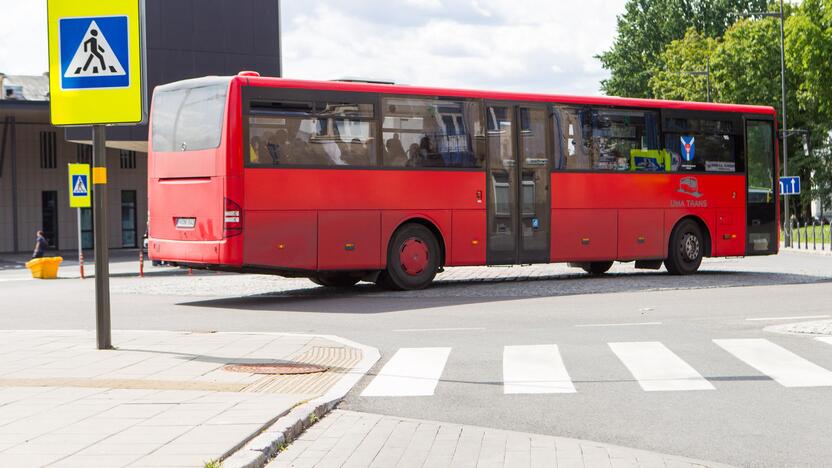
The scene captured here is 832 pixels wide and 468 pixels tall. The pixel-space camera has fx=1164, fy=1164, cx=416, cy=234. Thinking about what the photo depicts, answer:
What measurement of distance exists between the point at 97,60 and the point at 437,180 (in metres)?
9.41

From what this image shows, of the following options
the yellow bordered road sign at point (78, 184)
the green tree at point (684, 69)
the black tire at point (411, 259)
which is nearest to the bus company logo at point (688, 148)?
the black tire at point (411, 259)

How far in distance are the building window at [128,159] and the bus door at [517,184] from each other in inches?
1664

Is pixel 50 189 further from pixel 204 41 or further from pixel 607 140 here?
pixel 607 140

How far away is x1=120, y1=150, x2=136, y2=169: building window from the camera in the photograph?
59.9 meters

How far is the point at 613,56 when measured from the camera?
83750mm

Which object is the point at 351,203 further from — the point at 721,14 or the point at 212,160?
the point at 721,14

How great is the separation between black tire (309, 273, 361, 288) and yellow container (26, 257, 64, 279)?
12.7 meters

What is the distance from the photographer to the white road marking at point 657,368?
370 inches

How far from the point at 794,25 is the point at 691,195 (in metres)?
29.4

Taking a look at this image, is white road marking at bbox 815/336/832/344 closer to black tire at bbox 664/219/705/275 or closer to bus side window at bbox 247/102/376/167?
bus side window at bbox 247/102/376/167

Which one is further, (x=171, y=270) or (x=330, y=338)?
(x=171, y=270)

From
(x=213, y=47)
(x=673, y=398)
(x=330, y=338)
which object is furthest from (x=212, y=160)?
(x=213, y=47)

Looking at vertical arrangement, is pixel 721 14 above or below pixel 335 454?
above

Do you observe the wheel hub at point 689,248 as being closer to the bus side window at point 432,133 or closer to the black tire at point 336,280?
the bus side window at point 432,133
